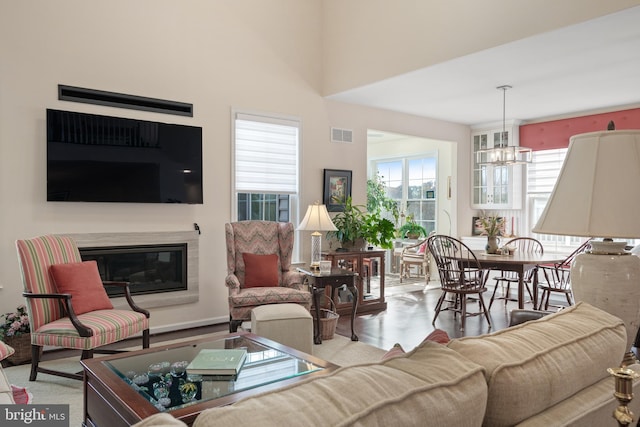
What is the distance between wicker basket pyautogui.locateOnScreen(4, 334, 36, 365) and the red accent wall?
7.08m

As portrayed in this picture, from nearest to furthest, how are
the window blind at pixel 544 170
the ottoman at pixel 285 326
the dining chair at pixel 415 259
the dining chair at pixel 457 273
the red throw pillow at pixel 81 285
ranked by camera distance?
the red throw pillow at pixel 81 285 < the ottoman at pixel 285 326 < the dining chair at pixel 457 273 < the window blind at pixel 544 170 < the dining chair at pixel 415 259

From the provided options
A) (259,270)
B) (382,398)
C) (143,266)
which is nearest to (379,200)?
(259,270)

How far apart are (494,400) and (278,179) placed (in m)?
4.67

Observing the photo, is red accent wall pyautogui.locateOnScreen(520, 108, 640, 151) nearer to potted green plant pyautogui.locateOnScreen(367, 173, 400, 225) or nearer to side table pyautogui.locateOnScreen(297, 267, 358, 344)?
potted green plant pyautogui.locateOnScreen(367, 173, 400, 225)

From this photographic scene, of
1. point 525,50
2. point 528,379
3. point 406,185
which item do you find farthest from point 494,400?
point 406,185

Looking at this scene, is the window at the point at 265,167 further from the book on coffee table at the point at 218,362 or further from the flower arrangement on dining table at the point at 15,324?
the book on coffee table at the point at 218,362

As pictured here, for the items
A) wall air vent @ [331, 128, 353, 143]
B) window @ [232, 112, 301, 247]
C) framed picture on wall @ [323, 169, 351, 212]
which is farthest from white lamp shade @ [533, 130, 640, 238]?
wall air vent @ [331, 128, 353, 143]

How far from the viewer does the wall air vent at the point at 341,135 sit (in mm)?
5953

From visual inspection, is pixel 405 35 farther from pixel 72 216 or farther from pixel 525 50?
pixel 72 216

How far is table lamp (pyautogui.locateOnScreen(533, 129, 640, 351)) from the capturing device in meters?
1.43

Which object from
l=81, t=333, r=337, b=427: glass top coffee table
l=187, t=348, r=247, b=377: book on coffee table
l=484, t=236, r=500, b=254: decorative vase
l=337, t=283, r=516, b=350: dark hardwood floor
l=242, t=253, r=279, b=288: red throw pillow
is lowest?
l=337, t=283, r=516, b=350: dark hardwood floor


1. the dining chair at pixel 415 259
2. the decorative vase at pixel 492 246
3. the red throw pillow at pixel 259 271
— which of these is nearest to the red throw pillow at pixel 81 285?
the red throw pillow at pixel 259 271

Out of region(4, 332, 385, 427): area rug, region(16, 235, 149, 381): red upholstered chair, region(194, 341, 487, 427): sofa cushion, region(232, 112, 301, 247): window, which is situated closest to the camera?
region(194, 341, 487, 427): sofa cushion

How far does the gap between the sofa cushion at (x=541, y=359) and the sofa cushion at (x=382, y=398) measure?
7 cm
